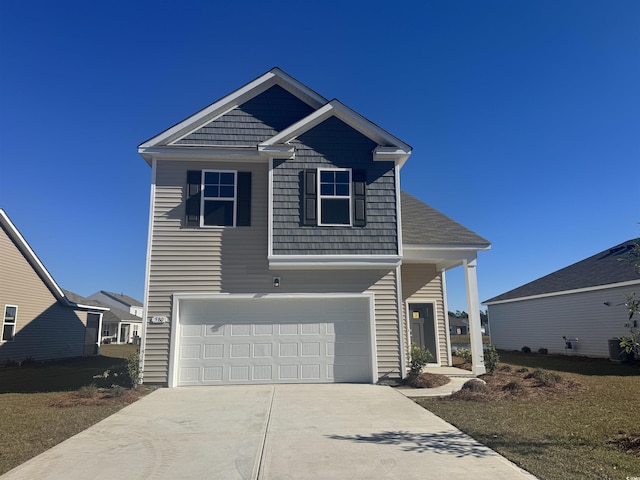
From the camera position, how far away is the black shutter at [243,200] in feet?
37.8

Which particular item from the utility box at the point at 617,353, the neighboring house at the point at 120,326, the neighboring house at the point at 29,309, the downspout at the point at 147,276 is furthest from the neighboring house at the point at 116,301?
the utility box at the point at 617,353

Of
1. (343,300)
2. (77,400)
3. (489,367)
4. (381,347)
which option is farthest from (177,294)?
(489,367)

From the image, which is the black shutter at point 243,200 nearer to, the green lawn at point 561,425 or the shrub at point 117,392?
the shrub at point 117,392

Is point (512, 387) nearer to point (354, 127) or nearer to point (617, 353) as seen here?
point (354, 127)

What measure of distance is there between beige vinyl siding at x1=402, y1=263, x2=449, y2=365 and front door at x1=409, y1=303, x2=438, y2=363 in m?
0.15

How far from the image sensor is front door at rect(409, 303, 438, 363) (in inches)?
550

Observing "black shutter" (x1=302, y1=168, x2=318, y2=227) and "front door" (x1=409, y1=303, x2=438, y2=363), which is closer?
"black shutter" (x1=302, y1=168, x2=318, y2=227)

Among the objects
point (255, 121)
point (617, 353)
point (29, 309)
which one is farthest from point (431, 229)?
point (29, 309)

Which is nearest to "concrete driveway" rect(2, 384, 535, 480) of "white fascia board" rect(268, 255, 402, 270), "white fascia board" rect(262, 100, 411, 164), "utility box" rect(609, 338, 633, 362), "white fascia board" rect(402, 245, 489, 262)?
"white fascia board" rect(268, 255, 402, 270)

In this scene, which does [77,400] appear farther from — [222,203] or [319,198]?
[319,198]

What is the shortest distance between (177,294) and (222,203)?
260 cm

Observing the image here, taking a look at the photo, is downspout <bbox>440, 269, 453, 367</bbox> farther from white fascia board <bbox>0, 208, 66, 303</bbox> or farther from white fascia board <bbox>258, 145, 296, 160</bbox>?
white fascia board <bbox>0, 208, 66, 303</bbox>

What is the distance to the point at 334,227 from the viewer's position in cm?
1123

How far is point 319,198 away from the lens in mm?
11320
